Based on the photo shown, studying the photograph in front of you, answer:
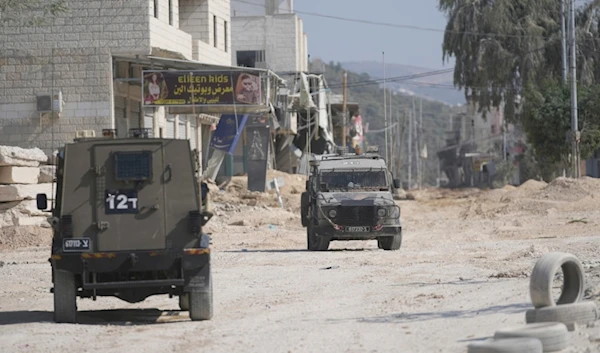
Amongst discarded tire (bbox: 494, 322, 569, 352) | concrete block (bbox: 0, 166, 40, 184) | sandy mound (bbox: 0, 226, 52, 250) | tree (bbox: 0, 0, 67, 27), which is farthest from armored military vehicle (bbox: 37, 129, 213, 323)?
sandy mound (bbox: 0, 226, 52, 250)

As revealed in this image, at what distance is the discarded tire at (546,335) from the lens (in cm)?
993

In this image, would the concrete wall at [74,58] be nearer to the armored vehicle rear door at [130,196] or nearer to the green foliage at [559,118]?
the armored vehicle rear door at [130,196]

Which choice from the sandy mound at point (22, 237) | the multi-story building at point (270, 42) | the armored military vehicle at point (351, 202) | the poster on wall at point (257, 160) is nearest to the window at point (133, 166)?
the armored military vehicle at point (351, 202)

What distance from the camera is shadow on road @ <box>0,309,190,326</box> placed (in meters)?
14.4

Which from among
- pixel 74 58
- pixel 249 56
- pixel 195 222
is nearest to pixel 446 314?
pixel 195 222

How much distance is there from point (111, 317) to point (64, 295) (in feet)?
4.21

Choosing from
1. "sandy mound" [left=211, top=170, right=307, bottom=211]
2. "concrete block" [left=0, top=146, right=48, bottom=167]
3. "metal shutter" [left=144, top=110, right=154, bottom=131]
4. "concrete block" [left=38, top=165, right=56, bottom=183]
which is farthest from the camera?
"sandy mound" [left=211, top=170, right=307, bottom=211]

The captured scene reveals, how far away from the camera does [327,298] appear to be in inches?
632

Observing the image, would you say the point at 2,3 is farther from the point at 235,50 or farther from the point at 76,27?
the point at 235,50

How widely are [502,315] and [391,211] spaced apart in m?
13.1

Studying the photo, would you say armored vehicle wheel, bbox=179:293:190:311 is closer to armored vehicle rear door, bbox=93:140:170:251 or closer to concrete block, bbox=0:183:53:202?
armored vehicle rear door, bbox=93:140:170:251

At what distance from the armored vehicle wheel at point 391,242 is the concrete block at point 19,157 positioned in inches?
383

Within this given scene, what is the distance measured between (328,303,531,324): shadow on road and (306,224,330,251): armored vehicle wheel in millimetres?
12600

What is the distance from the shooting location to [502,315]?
12695 millimetres
